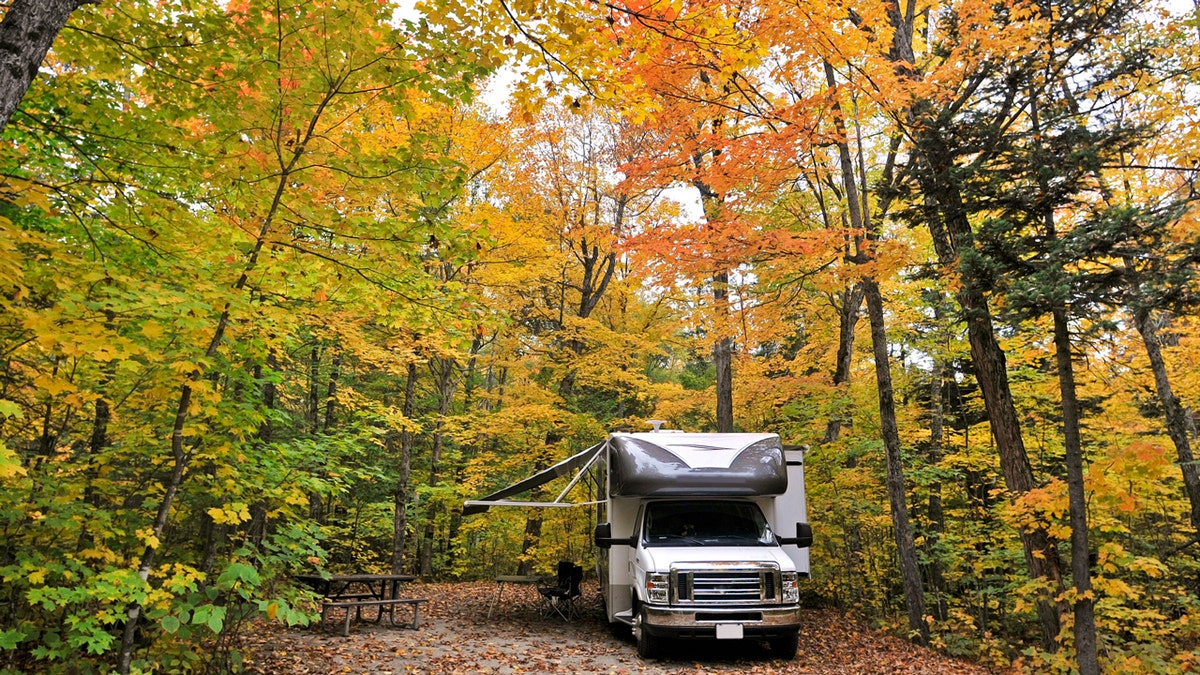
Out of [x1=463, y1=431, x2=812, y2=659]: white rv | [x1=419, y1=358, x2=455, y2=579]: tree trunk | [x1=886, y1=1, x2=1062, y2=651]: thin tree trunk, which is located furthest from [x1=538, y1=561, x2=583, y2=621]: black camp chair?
[x1=886, y1=1, x2=1062, y2=651]: thin tree trunk

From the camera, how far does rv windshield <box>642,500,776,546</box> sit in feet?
27.8


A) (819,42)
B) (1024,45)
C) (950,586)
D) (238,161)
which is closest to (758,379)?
(950,586)

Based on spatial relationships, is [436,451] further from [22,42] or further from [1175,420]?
[1175,420]

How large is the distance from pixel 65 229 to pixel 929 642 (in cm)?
1091

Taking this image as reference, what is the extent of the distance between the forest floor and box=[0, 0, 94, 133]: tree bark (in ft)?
18.1

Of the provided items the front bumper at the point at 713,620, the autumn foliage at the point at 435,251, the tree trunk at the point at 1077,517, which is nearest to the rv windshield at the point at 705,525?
the front bumper at the point at 713,620

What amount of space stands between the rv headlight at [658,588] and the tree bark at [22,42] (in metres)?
6.99

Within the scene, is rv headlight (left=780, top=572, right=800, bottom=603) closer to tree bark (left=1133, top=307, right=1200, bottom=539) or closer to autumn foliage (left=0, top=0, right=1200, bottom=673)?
autumn foliage (left=0, top=0, right=1200, bottom=673)

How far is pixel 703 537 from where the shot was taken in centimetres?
856

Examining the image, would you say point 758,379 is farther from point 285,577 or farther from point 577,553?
point 285,577

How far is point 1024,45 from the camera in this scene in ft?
22.4

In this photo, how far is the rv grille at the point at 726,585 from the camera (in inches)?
302

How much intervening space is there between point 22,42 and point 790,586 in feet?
27.0

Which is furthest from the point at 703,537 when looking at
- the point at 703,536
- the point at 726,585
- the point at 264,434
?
the point at 264,434
